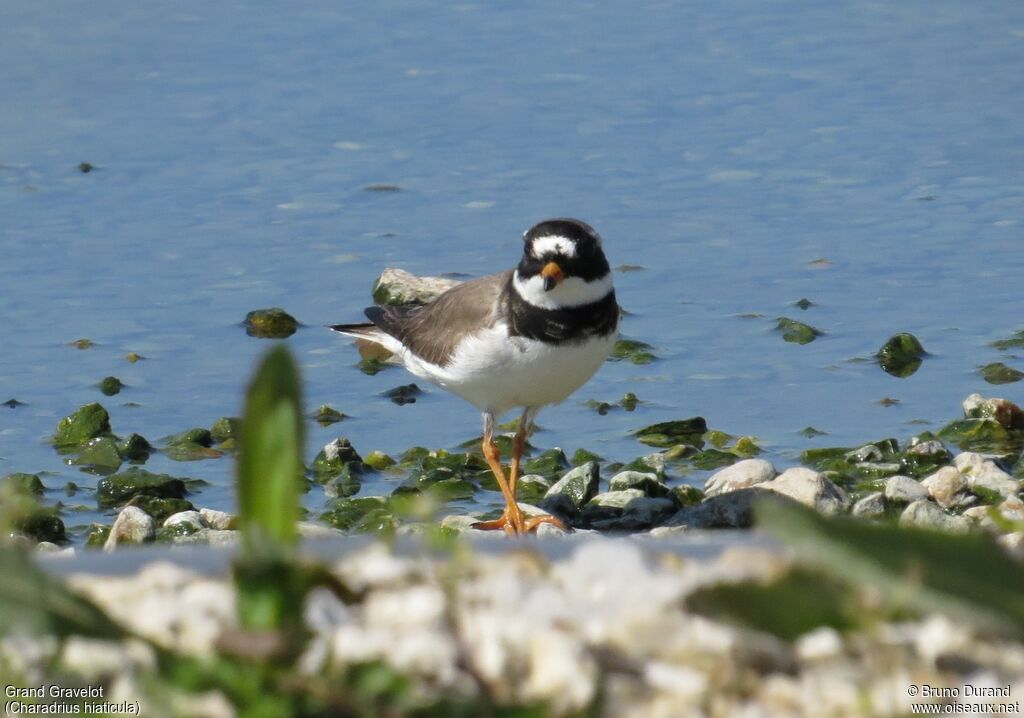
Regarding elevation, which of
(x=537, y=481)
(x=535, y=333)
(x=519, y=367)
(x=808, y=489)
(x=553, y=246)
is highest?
(x=553, y=246)

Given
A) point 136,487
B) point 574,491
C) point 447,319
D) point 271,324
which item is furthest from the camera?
point 271,324

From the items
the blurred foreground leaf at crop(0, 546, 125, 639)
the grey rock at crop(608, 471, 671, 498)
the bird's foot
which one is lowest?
the bird's foot

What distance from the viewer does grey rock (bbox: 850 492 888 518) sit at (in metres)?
6.34

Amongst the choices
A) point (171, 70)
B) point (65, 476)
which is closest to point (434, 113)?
point (171, 70)

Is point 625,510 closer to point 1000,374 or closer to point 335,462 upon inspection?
point 335,462

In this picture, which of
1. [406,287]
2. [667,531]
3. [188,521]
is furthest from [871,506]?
[406,287]

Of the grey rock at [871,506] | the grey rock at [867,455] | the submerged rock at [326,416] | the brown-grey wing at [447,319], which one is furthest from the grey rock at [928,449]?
the submerged rock at [326,416]

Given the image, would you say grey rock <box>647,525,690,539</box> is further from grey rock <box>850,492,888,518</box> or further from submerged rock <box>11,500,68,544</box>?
submerged rock <box>11,500,68,544</box>

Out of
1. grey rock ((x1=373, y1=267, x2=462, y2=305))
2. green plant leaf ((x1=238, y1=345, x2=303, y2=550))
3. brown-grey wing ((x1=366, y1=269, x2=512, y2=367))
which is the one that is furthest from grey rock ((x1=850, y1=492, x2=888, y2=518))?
green plant leaf ((x1=238, y1=345, x2=303, y2=550))

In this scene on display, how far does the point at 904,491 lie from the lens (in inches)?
257

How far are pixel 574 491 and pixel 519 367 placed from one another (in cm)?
64

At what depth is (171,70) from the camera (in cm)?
1238

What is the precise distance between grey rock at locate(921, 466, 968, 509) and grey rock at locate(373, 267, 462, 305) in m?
2.93

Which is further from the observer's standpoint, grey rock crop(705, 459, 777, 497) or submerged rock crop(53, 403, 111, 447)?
submerged rock crop(53, 403, 111, 447)
